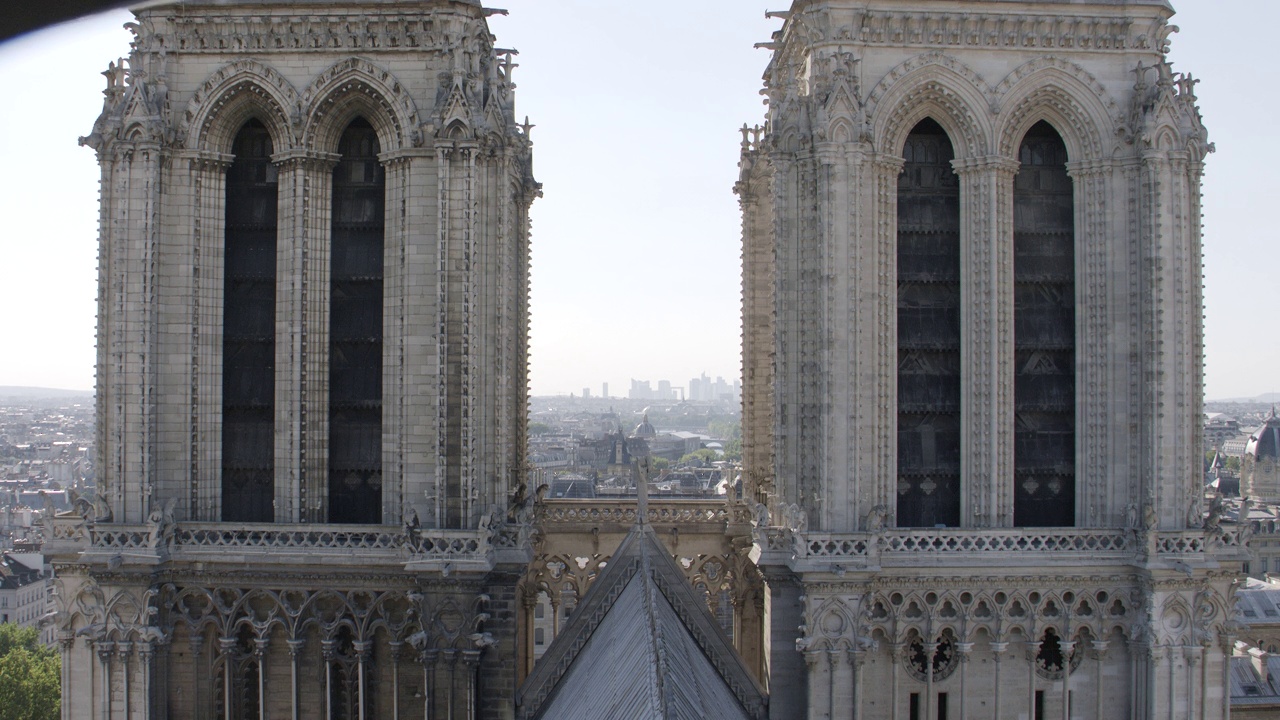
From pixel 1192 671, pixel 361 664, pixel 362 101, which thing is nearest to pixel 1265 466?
pixel 1192 671

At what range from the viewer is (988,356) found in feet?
79.5

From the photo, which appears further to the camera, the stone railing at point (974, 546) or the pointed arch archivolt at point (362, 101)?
the pointed arch archivolt at point (362, 101)

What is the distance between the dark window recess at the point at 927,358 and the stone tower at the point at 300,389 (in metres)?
8.74

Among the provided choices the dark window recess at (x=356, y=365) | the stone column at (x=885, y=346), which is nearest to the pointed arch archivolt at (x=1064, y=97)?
the stone column at (x=885, y=346)

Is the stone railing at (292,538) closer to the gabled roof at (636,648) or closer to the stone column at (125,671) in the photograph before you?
the stone column at (125,671)

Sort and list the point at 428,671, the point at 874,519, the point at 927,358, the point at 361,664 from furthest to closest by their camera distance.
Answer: the point at 927,358 < the point at 361,664 < the point at 428,671 < the point at 874,519

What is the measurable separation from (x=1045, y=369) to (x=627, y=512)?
1120 cm

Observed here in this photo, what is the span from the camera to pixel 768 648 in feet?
80.8

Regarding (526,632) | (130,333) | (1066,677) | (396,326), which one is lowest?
(526,632)

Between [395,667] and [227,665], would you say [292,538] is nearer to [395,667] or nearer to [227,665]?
[227,665]

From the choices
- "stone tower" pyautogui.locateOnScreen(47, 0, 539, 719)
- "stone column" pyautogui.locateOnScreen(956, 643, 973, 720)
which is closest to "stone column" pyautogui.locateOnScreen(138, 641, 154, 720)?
"stone tower" pyautogui.locateOnScreen(47, 0, 539, 719)

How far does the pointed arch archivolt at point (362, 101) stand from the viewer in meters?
24.3

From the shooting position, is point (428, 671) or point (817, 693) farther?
point (428, 671)

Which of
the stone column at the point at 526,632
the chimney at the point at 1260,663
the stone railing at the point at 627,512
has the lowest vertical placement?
the chimney at the point at 1260,663
